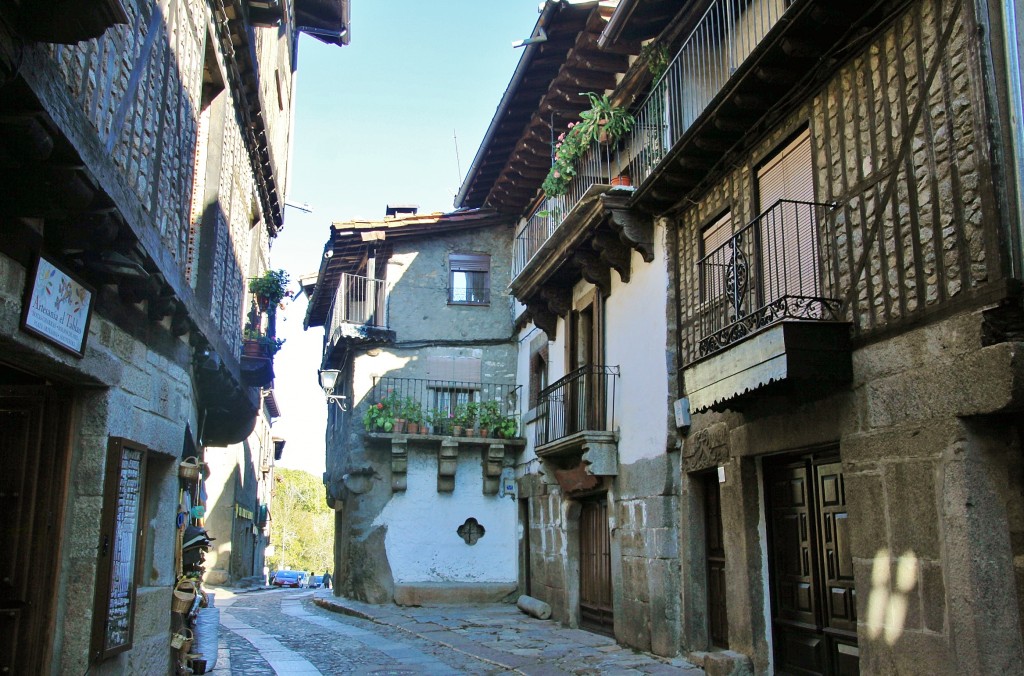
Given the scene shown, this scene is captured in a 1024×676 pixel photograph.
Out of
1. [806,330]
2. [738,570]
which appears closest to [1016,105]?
[806,330]

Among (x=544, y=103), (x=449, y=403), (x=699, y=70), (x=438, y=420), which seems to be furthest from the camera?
(x=449, y=403)

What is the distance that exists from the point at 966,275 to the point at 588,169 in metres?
7.53

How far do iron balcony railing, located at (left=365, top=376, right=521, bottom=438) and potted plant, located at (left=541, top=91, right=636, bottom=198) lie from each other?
16.6 ft

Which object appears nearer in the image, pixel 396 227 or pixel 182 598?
pixel 182 598

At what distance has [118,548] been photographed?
6.38 m

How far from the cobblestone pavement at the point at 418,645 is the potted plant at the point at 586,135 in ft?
19.9

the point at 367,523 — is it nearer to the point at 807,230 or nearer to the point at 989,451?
the point at 807,230

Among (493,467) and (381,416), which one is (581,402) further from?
(381,416)

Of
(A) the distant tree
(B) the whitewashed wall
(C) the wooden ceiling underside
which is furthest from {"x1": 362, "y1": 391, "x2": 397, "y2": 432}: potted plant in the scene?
(A) the distant tree

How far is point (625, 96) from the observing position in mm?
11266

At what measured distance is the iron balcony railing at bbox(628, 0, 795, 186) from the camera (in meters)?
8.25

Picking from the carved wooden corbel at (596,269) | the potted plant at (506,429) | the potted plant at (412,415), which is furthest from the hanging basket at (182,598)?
the potted plant at (506,429)

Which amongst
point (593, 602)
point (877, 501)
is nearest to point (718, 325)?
point (877, 501)

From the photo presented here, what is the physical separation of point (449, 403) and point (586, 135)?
698cm
